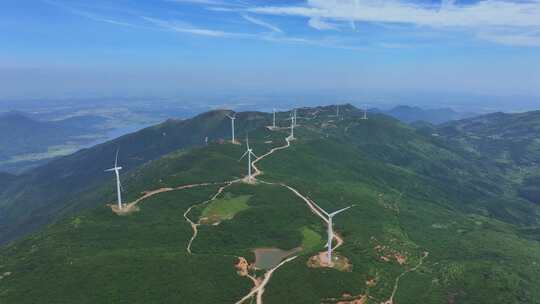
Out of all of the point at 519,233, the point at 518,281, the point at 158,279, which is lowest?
the point at 519,233

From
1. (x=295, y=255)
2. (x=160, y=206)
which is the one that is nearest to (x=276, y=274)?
(x=295, y=255)

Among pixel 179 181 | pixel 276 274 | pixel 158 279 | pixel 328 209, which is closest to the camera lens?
pixel 158 279

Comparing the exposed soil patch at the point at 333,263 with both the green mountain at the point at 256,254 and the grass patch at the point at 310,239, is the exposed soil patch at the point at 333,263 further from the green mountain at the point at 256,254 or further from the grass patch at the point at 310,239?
the grass patch at the point at 310,239

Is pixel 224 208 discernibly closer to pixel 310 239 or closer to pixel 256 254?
pixel 256 254

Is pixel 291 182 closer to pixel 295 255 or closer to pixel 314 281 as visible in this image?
pixel 295 255

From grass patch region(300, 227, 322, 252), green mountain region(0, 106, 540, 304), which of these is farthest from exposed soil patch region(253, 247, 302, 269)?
grass patch region(300, 227, 322, 252)

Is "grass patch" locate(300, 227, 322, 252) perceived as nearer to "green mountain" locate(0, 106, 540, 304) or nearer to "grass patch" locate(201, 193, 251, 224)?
"green mountain" locate(0, 106, 540, 304)

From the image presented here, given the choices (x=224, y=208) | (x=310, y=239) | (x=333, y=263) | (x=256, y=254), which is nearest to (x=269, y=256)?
(x=256, y=254)

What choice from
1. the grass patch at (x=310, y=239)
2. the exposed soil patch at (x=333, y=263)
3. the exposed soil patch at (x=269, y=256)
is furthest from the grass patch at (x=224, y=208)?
the exposed soil patch at (x=333, y=263)

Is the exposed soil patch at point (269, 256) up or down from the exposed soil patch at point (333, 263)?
down
